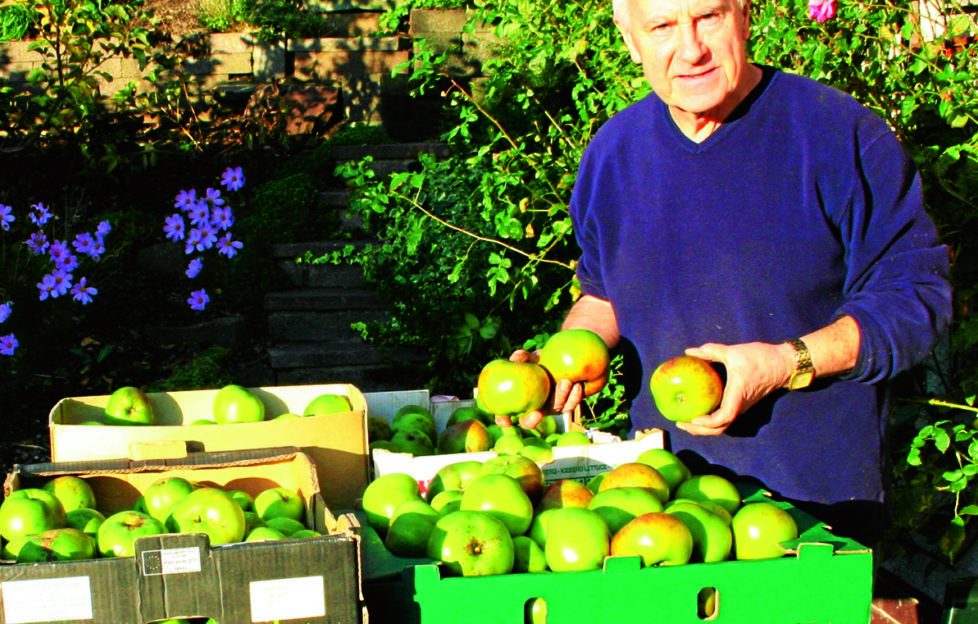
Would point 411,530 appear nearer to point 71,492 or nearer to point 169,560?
point 169,560

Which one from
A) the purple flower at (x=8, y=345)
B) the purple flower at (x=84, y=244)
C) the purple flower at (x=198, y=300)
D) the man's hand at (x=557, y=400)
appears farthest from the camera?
the purple flower at (x=198, y=300)

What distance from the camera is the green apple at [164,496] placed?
7.20 ft

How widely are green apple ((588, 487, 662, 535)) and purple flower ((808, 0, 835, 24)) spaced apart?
6.08ft

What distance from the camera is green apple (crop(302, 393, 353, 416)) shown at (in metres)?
2.80

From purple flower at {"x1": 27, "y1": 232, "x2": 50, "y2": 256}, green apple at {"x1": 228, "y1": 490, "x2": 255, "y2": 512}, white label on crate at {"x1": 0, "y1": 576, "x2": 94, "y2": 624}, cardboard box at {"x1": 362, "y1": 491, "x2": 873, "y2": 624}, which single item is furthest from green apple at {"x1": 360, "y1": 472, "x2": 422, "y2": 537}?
purple flower at {"x1": 27, "y1": 232, "x2": 50, "y2": 256}

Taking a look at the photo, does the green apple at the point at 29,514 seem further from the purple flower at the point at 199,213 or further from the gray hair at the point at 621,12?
the purple flower at the point at 199,213

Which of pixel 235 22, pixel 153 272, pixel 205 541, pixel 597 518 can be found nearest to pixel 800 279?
pixel 597 518

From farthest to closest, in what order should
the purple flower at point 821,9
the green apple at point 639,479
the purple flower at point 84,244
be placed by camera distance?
the purple flower at point 84,244
the purple flower at point 821,9
the green apple at point 639,479

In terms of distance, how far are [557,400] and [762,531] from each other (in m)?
0.84

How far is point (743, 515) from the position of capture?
1987 mm

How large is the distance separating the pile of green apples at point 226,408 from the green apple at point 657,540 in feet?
3.88

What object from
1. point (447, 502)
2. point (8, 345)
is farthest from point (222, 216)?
point (447, 502)

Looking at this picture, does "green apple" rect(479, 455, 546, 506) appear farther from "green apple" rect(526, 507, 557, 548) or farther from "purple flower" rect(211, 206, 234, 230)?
"purple flower" rect(211, 206, 234, 230)

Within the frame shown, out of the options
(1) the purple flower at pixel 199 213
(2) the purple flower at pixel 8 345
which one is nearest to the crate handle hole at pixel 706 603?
(2) the purple flower at pixel 8 345
